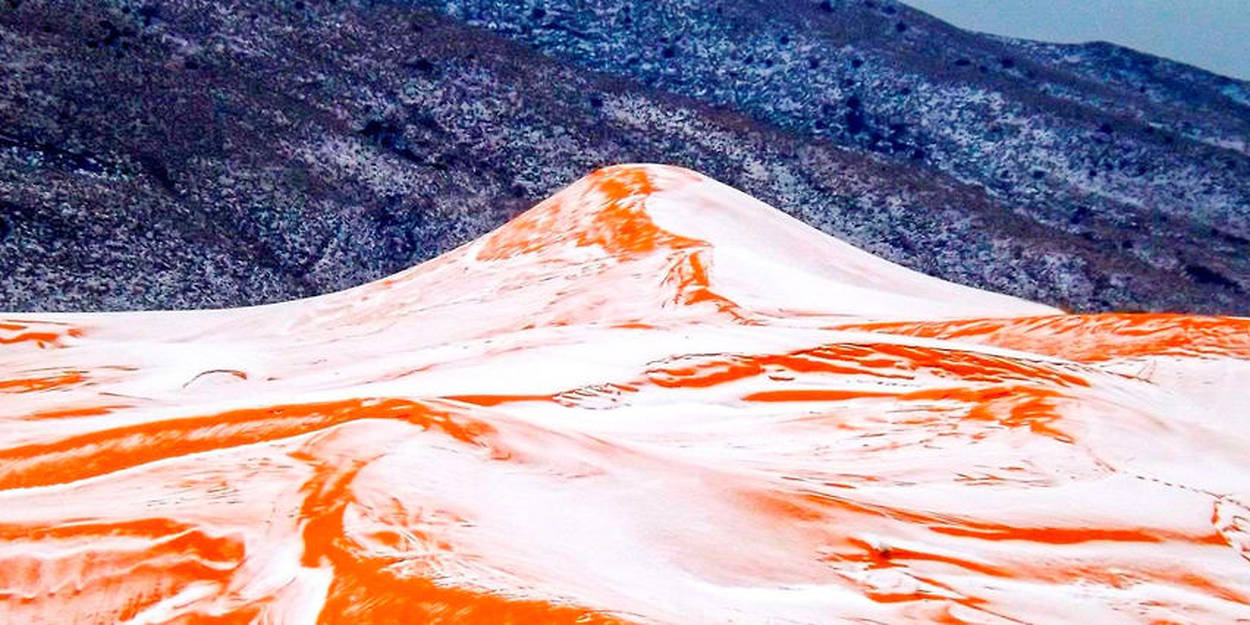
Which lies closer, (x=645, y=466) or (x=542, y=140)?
(x=645, y=466)

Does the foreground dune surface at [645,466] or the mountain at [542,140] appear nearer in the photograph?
the foreground dune surface at [645,466]

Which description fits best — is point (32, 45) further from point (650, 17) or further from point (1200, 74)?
point (1200, 74)

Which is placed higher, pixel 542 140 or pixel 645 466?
pixel 542 140

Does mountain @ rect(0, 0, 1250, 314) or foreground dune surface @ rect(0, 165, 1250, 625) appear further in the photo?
mountain @ rect(0, 0, 1250, 314)
